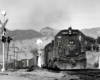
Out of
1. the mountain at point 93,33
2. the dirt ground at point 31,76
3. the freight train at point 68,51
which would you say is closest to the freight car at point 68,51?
the freight train at point 68,51

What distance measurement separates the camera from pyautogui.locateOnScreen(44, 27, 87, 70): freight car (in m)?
29.6

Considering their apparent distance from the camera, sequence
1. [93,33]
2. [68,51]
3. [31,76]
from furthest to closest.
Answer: [93,33]
[68,51]
[31,76]

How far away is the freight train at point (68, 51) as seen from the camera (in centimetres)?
2958

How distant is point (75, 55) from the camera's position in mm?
30844

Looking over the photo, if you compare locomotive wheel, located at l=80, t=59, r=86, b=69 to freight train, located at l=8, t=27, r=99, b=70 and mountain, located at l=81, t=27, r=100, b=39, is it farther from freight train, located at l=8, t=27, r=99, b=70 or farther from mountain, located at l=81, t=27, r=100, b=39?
mountain, located at l=81, t=27, r=100, b=39

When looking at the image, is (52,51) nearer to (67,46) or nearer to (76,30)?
(67,46)

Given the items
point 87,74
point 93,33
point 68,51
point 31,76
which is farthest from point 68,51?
point 93,33

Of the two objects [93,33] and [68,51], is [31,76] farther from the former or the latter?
[93,33]

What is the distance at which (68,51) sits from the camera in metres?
31.6

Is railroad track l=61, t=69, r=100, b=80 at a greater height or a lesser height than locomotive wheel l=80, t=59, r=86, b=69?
lesser

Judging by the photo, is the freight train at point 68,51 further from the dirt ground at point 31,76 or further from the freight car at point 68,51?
the dirt ground at point 31,76

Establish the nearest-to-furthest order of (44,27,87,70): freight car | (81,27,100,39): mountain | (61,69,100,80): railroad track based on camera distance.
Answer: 1. (61,69,100,80): railroad track
2. (44,27,87,70): freight car
3. (81,27,100,39): mountain

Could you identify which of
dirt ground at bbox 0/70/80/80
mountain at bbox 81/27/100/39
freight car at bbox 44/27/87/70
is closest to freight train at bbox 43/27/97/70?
freight car at bbox 44/27/87/70

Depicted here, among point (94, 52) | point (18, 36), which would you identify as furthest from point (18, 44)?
point (94, 52)
